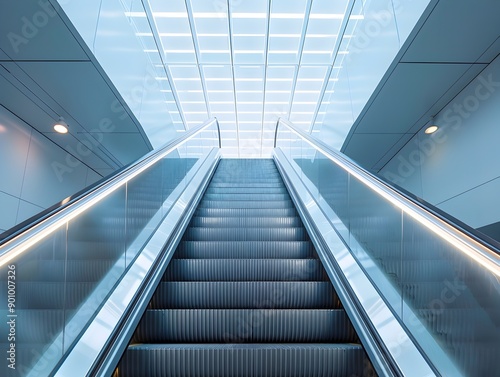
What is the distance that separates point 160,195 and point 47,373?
2400mm

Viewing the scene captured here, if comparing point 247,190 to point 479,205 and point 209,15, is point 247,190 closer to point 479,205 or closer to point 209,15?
point 479,205

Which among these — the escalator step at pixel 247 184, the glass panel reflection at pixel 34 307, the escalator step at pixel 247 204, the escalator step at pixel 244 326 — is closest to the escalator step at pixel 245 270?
the escalator step at pixel 244 326

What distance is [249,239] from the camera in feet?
14.2

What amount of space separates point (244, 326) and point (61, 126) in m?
4.89

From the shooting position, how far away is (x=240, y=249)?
12.9 ft

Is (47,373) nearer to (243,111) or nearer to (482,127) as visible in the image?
(482,127)

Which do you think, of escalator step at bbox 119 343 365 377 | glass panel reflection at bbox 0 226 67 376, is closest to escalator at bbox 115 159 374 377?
escalator step at bbox 119 343 365 377

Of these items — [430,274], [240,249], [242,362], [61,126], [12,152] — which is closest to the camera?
[430,274]

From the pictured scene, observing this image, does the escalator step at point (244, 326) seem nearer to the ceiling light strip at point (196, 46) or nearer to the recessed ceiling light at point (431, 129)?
the recessed ceiling light at point (431, 129)

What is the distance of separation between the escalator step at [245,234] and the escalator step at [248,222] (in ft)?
0.87

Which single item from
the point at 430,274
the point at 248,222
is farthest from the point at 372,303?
the point at 248,222

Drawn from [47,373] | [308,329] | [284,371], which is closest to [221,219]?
[308,329]

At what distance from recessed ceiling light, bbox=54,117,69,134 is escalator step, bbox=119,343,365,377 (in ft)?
15.2

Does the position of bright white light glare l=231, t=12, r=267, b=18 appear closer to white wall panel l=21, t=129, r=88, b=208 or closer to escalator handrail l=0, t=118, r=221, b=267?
white wall panel l=21, t=129, r=88, b=208
